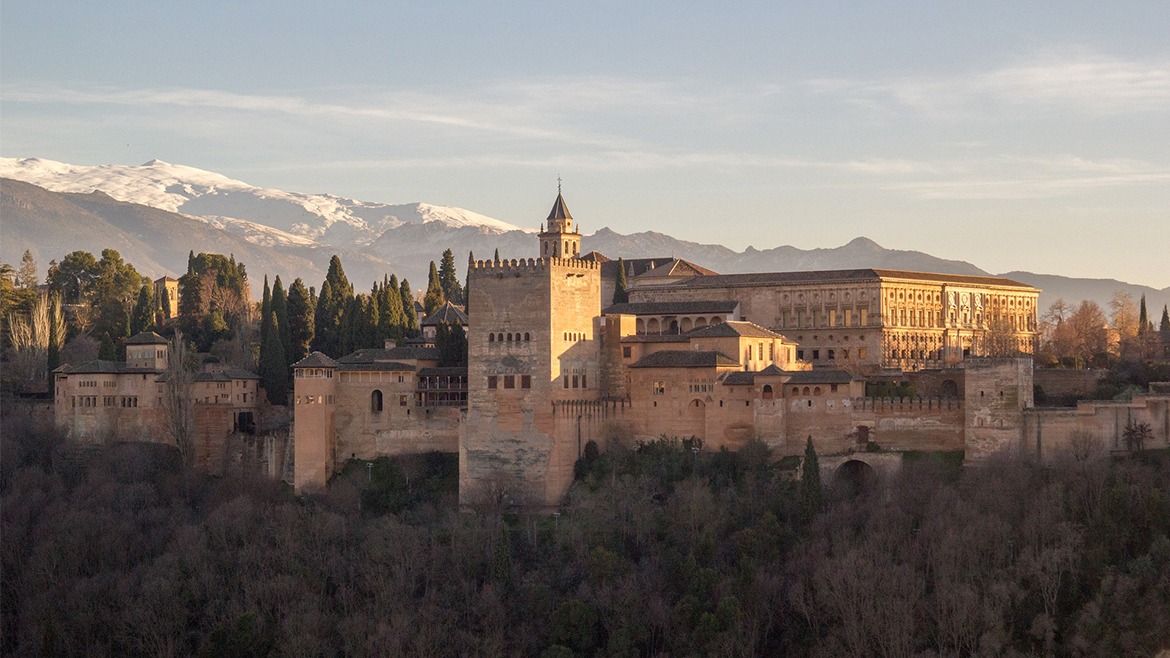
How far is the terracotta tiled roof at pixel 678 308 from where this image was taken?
54.9 meters

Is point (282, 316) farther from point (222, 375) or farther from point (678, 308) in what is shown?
point (678, 308)

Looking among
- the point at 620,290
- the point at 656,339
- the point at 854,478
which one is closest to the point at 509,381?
the point at 656,339

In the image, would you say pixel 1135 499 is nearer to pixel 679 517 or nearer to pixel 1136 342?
pixel 679 517

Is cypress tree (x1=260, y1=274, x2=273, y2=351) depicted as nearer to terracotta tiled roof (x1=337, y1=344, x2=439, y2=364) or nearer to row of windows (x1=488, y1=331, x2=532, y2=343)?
terracotta tiled roof (x1=337, y1=344, x2=439, y2=364)

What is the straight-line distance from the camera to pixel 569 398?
48.3 m

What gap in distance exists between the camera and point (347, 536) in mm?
45656

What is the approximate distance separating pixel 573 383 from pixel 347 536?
26.0ft

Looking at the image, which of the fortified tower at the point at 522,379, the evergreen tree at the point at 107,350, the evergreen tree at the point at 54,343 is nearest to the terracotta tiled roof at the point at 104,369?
the evergreen tree at the point at 107,350

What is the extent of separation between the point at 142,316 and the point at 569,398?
2476cm

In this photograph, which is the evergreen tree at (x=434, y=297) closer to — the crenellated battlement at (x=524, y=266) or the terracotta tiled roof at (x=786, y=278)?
the terracotta tiled roof at (x=786, y=278)

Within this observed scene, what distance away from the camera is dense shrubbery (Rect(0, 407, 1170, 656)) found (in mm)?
39094

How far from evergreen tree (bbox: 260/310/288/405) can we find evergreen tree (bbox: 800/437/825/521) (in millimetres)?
19648

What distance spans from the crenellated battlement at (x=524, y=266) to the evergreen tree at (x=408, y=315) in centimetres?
1240

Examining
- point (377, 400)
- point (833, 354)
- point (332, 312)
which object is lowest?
point (377, 400)
